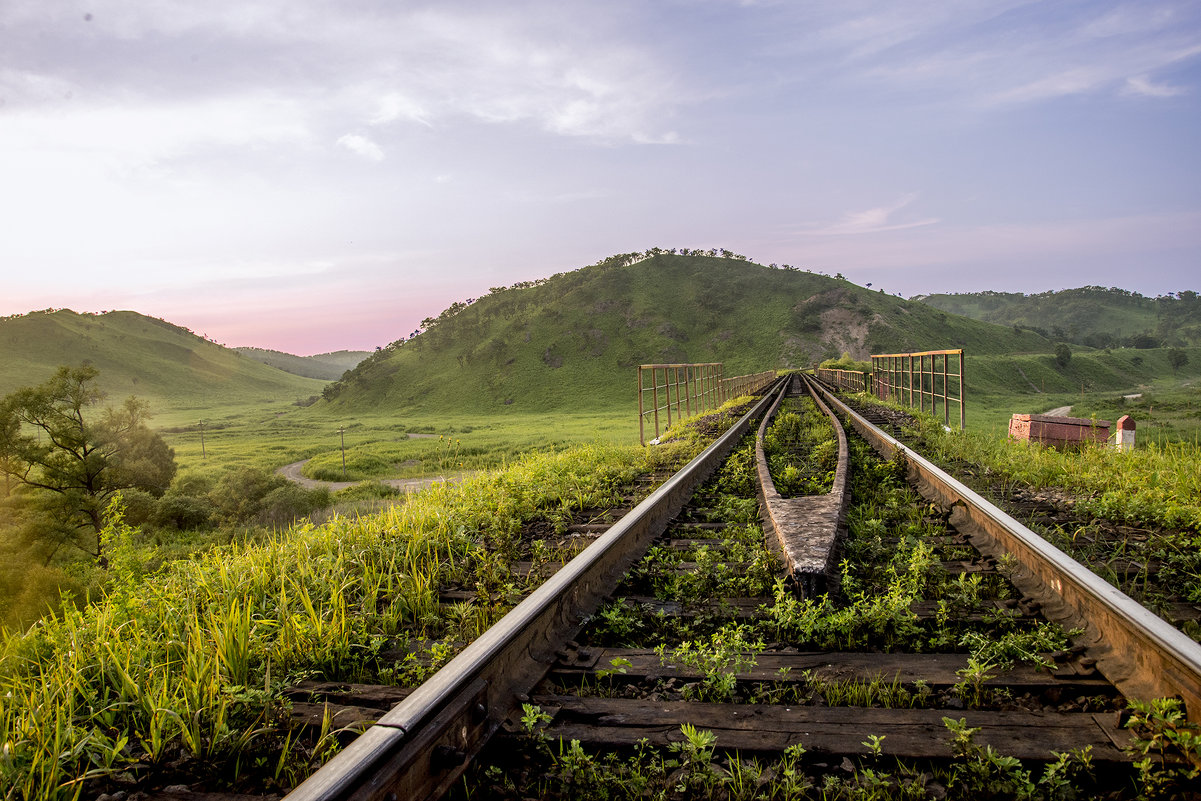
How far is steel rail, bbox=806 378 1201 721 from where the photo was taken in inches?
71.8

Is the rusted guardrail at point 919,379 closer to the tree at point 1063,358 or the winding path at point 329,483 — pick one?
the winding path at point 329,483

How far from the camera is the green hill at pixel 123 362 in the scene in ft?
475

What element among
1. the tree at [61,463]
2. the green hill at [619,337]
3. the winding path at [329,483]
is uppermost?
the green hill at [619,337]

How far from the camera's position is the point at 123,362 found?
161m

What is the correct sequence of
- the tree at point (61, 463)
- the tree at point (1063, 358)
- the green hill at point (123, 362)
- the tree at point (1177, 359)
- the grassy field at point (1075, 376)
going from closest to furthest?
the tree at point (61, 463)
the grassy field at point (1075, 376)
the tree at point (1063, 358)
the tree at point (1177, 359)
the green hill at point (123, 362)

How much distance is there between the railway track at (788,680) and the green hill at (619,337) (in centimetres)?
8008

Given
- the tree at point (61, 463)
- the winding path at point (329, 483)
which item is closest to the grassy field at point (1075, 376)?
the winding path at point (329, 483)

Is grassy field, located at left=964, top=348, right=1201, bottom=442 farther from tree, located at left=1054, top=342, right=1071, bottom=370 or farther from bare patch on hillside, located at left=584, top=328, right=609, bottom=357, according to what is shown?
bare patch on hillside, located at left=584, top=328, right=609, bottom=357

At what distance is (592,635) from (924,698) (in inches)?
51.0

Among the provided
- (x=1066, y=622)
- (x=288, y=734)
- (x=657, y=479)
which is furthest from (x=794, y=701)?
(x=657, y=479)

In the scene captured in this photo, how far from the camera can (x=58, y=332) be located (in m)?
164

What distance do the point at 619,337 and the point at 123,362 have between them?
13583cm

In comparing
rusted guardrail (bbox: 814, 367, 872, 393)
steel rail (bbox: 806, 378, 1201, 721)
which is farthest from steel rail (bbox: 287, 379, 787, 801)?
rusted guardrail (bbox: 814, 367, 872, 393)

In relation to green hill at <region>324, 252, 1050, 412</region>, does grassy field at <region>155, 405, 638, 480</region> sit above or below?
below
